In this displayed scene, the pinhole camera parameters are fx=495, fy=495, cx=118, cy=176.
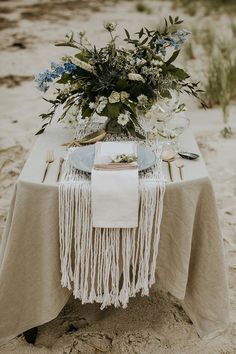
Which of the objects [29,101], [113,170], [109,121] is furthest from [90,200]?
[29,101]

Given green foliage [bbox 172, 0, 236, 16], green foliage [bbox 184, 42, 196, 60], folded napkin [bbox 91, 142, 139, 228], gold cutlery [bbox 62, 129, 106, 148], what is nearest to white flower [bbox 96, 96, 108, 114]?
gold cutlery [bbox 62, 129, 106, 148]

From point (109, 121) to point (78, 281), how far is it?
74cm

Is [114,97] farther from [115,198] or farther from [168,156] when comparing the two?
[115,198]

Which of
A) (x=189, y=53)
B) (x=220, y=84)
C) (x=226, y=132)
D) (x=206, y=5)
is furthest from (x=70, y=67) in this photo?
(x=206, y=5)

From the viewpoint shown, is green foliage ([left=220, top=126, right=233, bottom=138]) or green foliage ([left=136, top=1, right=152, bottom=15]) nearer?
green foliage ([left=220, top=126, right=233, bottom=138])

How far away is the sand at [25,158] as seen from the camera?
209cm

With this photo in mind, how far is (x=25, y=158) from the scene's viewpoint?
3.73 meters

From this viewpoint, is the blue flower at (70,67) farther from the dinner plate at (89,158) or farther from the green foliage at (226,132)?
the green foliage at (226,132)

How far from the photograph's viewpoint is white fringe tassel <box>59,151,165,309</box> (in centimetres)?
177

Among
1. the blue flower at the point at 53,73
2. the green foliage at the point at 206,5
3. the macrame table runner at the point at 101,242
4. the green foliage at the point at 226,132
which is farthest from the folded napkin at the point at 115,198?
the green foliage at the point at 206,5

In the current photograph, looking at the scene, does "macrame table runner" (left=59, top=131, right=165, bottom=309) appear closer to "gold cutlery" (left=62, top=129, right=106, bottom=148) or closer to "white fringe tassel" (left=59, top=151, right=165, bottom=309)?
"white fringe tassel" (left=59, top=151, right=165, bottom=309)

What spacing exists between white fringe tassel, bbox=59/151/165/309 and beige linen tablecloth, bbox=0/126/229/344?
0.15 feet

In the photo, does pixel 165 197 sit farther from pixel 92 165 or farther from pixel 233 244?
pixel 233 244

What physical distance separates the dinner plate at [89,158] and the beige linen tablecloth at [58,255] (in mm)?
92
